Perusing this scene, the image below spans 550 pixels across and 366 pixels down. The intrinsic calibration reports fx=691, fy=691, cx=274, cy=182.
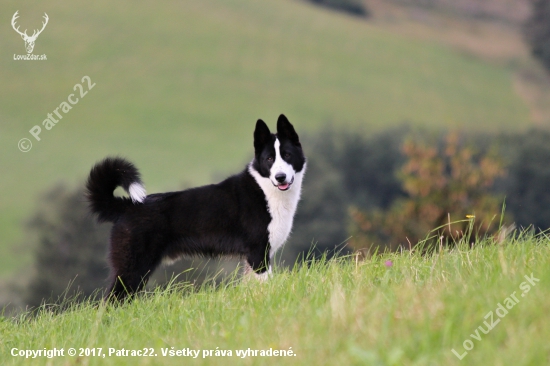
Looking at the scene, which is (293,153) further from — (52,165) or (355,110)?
(355,110)

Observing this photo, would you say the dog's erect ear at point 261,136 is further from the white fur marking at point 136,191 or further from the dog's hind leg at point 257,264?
the white fur marking at point 136,191

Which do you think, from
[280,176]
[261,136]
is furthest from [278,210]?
[261,136]

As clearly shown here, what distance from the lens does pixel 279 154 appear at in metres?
6.71

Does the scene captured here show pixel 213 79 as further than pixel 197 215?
Yes

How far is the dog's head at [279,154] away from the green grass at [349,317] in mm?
1019

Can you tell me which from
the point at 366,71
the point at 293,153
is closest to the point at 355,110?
the point at 366,71

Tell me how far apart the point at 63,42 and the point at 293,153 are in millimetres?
70148

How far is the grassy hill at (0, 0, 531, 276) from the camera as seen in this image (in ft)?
201

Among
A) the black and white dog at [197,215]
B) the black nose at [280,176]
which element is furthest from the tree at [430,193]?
the black nose at [280,176]

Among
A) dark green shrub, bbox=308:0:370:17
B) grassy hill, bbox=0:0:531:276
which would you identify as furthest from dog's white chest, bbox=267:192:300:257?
dark green shrub, bbox=308:0:370:17

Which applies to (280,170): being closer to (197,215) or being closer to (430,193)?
(197,215)

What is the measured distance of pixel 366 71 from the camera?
72.2 meters

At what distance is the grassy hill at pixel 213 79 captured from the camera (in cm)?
6125

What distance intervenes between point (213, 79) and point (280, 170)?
6604 centimetres
